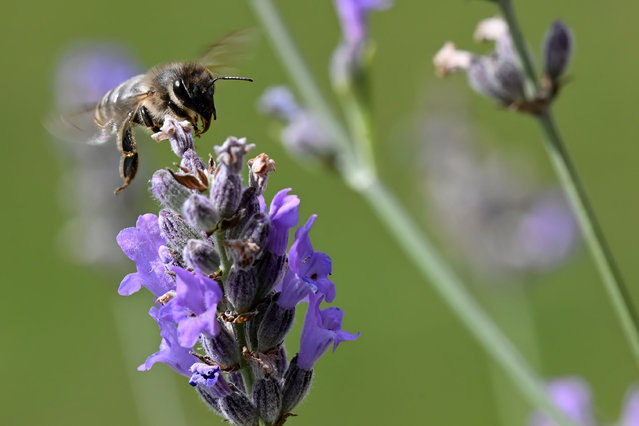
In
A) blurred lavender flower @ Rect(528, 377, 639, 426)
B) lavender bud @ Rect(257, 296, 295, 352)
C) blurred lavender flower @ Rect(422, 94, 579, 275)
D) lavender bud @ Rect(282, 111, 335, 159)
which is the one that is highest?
lavender bud @ Rect(257, 296, 295, 352)

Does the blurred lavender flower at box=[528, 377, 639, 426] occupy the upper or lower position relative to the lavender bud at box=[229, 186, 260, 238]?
lower

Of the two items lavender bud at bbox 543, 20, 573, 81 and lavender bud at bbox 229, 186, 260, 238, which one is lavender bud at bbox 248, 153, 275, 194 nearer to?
lavender bud at bbox 229, 186, 260, 238

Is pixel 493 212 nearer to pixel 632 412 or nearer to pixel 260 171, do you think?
pixel 632 412


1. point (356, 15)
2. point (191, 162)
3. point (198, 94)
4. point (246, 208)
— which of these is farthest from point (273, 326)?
point (356, 15)

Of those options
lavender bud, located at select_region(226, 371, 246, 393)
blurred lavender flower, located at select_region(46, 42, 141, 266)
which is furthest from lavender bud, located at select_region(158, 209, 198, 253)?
blurred lavender flower, located at select_region(46, 42, 141, 266)

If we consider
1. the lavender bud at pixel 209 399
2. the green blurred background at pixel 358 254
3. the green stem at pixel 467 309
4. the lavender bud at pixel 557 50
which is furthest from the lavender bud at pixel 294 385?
the green blurred background at pixel 358 254

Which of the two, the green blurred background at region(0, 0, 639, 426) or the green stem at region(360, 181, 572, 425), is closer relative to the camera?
the green stem at region(360, 181, 572, 425)

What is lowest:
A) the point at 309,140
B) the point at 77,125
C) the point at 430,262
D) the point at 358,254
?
the point at 358,254
